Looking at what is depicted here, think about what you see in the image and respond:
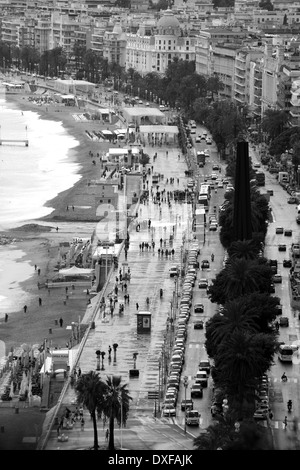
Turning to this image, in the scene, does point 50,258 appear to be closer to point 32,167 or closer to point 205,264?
point 205,264

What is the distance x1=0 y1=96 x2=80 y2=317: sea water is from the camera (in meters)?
59.2

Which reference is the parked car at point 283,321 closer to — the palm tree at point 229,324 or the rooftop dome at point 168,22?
the palm tree at point 229,324

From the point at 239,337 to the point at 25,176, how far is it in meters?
51.9

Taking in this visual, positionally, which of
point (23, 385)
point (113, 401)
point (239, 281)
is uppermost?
point (239, 281)

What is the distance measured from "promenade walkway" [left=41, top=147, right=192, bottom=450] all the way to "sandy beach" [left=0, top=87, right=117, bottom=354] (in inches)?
59.9

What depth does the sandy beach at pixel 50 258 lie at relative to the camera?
161ft

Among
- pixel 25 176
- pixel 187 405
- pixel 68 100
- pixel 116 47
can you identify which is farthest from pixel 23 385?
pixel 116 47

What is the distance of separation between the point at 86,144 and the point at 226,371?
6490 cm

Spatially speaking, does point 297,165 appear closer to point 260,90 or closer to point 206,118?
point 206,118

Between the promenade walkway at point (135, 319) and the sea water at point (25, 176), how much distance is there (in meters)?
3.82

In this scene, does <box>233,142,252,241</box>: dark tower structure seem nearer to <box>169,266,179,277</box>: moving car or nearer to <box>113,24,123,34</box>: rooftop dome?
<box>169,266,179,277</box>: moving car

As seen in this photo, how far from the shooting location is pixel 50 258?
62.2 meters

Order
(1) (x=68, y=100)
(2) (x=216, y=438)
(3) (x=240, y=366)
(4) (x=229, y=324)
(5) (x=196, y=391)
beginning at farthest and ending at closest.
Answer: (1) (x=68, y=100) → (4) (x=229, y=324) → (5) (x=196, y=391) → (3) (x=240, y=366) → (2) (x=216, y=438)
